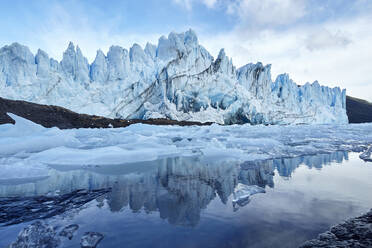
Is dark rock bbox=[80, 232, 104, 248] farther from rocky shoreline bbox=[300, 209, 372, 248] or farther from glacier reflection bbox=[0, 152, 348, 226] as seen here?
rocky shoreline bbox=[300, 209, 372, 248]

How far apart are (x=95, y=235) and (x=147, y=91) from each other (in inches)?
1284

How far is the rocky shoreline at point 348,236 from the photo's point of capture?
1602mm

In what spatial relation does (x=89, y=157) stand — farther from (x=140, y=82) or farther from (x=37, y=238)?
(x=140, y=82)

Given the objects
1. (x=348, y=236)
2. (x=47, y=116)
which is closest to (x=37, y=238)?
(x=348, y=236)

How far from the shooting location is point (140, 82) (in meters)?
33.5

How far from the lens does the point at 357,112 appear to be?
98188mm

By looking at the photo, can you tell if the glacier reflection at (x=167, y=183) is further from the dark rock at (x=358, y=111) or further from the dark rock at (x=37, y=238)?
the dark rock at (x=358, y=111)

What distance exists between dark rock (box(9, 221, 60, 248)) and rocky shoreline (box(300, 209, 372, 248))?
6.35 feet

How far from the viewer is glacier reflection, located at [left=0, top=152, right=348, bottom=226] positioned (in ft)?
8.69

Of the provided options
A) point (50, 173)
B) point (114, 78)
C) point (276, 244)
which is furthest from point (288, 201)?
point (114, 78)

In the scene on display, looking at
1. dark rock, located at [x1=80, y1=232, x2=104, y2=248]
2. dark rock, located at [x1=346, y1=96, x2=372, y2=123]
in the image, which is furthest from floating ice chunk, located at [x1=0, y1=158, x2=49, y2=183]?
dark rock, located at [x1=346, y1=96, x2=372, y2=123]

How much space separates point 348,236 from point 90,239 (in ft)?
6.61

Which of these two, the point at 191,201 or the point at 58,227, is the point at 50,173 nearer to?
the point at 58,227

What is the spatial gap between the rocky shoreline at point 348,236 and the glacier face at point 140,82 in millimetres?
30684
